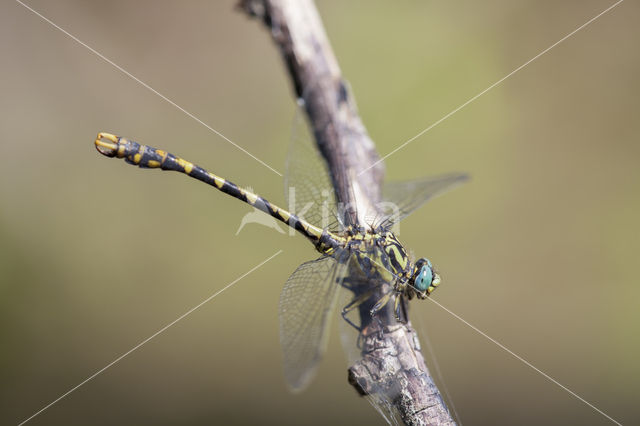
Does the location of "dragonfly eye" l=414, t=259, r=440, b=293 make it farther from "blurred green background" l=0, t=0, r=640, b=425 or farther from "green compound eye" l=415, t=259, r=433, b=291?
"blurred green background" l=0, t=0, r=640, b=425

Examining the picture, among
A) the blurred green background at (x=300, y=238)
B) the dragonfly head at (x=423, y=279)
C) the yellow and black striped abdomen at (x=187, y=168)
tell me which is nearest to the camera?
the dragonfly head at (x=423, y=279)

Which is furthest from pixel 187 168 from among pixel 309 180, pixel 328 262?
pixel 328 262

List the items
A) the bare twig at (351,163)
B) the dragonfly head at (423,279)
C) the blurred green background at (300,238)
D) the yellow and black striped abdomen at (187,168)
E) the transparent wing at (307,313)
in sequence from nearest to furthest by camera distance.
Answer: the bare twig at (351,163) → the transparent wing at (307,313) → the dragonfly head at (423,279) → the yellow and black striped abdomen at (187,168) → the blurred green background at (300,238)

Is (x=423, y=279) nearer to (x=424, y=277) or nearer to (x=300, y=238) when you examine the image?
(x=424, y=277)

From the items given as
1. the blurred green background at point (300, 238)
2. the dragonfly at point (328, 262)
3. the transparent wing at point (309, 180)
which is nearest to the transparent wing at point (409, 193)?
the dragonfly at point (328, 262)

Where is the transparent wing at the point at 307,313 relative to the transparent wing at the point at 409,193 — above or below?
below

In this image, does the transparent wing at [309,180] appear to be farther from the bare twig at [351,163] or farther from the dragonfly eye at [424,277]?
the dragonfly eye at [424,277]

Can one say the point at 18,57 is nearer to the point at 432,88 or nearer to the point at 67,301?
the point at 67,301
